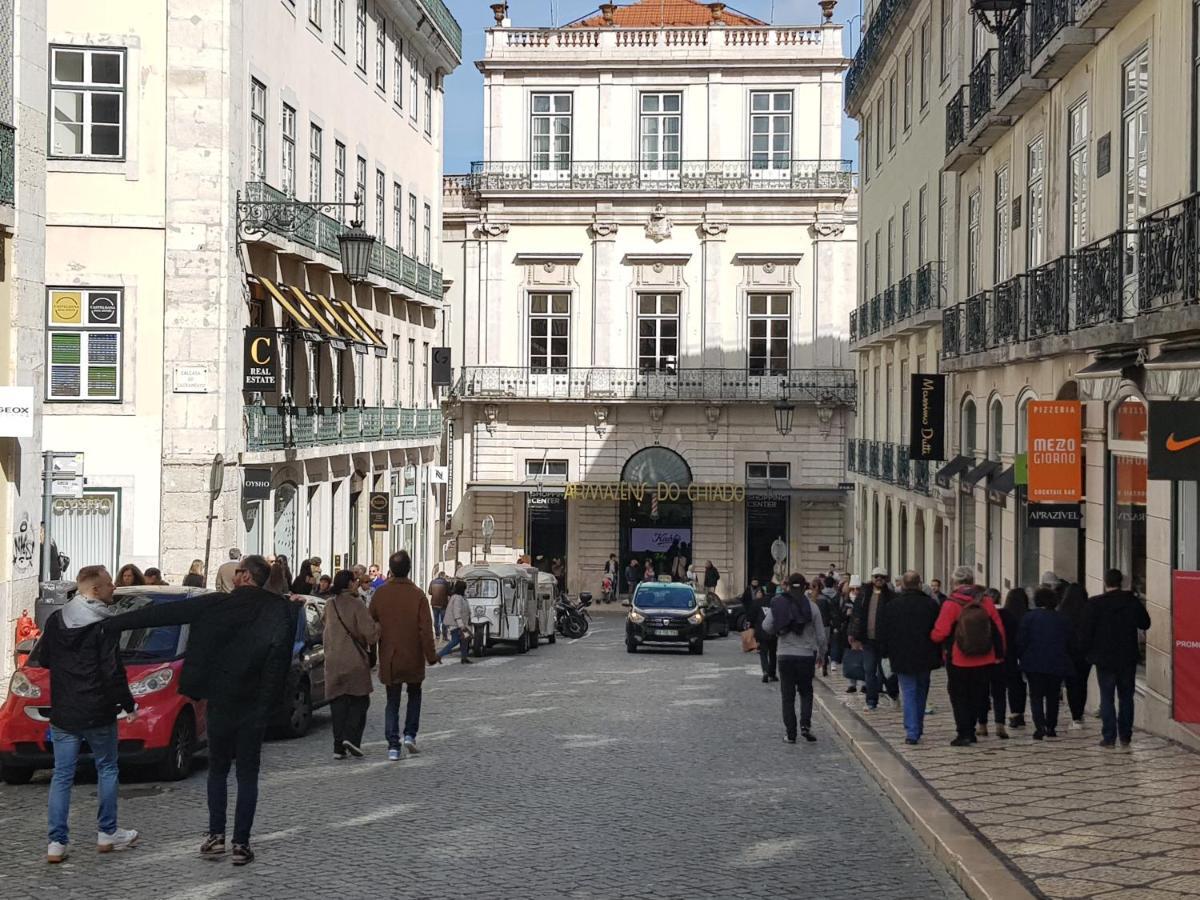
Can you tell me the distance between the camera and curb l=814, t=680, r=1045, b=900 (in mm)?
9629

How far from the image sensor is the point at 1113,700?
1614cm

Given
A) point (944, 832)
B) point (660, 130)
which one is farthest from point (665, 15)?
point (944, 832)

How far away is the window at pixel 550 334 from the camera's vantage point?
186ft

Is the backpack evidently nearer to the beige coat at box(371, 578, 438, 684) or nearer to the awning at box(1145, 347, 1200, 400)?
the awning at box(1145, 347, 1200, 400)

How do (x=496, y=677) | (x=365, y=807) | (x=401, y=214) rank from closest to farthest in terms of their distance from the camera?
(x=365, y=807), (x=496, y=677), (x=401, y=214)

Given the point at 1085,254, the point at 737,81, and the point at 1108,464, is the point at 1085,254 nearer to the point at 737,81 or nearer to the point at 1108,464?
the point at 1108,464

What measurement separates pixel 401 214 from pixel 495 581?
551 inches

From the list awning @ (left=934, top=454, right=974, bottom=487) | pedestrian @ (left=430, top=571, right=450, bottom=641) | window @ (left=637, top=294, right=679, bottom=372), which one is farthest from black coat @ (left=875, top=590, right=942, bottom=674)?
window @ (left=637, top=294, right=679, bottom=372)

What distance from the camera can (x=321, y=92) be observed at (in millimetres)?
36312

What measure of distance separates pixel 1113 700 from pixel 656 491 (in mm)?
40062

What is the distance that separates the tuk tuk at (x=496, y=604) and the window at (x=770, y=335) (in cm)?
2311

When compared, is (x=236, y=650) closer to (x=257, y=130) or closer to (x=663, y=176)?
(x=257, y=130)

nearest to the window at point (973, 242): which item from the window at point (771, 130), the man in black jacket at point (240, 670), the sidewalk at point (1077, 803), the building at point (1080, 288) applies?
the building at point (1080, 288)

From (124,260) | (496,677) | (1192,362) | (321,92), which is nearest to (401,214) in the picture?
(321,92)
